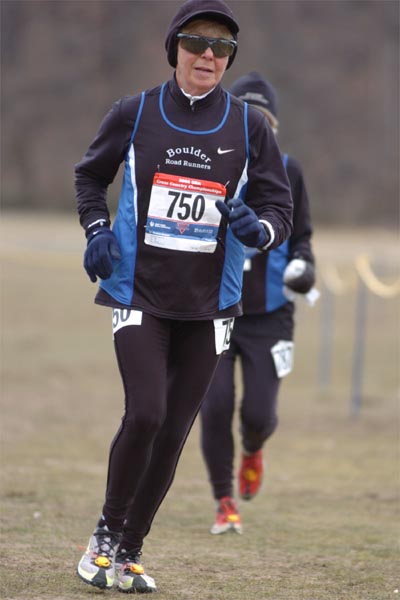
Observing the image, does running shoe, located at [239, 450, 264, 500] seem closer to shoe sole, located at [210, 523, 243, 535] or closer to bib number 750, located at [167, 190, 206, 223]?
shoe sole, located at [210, 523, 243, 535]

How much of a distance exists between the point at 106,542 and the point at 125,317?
2.88ft

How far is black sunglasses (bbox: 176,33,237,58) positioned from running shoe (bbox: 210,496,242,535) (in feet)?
9.05

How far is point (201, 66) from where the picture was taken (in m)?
4.40

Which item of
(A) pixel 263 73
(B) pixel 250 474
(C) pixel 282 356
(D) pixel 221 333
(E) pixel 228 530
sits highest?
(A) pixel 263 73

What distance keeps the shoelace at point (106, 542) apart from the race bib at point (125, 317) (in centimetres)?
79

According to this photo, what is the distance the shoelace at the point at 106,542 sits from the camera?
4418mm

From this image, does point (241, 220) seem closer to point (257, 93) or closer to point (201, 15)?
point (201, 15)

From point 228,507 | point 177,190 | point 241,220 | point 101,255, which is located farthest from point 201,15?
point 228,507

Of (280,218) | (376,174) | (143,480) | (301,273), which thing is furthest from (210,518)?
(376,174)

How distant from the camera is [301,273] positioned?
20.4 feet

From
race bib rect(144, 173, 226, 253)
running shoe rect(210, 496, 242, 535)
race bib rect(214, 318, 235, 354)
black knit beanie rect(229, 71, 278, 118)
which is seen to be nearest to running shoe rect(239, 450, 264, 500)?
running shoe rect(210, 496, 242, 535)

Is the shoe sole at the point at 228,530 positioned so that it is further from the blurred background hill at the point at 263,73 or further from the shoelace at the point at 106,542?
the blurred background hill at the point at 263,73

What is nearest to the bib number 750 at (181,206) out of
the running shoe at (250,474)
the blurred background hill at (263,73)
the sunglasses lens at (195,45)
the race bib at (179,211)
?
the race bib at (179,211)

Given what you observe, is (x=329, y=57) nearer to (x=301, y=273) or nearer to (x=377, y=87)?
(x=377, y=87)
